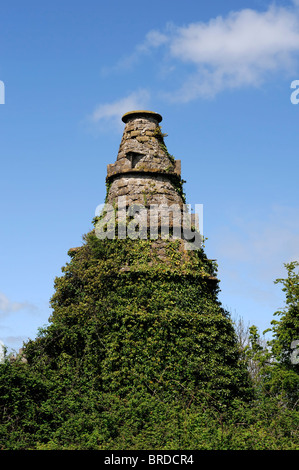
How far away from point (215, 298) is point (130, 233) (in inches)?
129

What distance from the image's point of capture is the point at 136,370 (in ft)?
46.3

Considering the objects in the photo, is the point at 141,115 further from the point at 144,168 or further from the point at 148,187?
the point at 148,187

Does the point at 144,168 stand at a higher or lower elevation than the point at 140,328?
higher

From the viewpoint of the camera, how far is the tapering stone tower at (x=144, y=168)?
16750 mm

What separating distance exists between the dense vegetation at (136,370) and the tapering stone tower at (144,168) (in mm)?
1679
